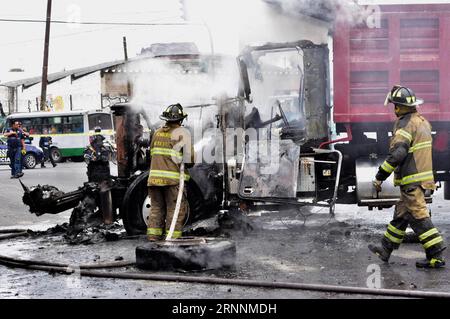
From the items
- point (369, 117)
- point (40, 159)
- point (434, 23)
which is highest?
point (434, 23)

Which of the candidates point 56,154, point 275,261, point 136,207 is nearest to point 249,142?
point 136,207

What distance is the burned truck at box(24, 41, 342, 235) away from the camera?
28.7 feet

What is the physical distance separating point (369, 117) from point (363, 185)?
905 millimetres

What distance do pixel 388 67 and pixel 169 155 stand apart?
10.1 feet

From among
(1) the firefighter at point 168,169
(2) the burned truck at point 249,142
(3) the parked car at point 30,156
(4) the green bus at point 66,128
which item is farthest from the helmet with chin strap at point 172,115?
(4) the green bus at point 66,128

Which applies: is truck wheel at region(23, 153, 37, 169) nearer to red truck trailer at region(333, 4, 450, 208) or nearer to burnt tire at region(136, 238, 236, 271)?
red truck trailer at region(333, 4, 450, 208)

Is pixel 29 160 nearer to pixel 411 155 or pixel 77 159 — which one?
pixel 77 159

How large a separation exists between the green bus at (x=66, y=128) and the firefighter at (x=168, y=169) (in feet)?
84.5

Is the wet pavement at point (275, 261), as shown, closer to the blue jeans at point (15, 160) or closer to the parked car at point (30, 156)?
the blue jeans at point (15, 160)

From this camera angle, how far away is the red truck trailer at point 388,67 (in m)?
8.73

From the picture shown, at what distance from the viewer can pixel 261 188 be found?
28.3 ft

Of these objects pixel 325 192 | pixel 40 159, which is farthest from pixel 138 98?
pixel 40 159

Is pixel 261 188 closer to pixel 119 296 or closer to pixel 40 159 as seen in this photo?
pixel 119 296

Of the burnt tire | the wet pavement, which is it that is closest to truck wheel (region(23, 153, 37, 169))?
the wet pavement
